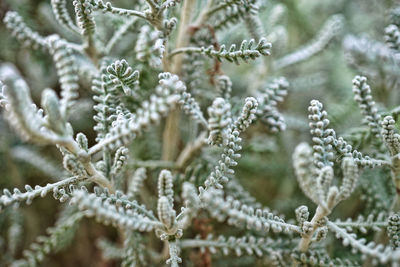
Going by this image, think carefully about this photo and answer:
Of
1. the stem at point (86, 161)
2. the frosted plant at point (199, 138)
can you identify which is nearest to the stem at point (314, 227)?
the frosted plant at point (199, 138)

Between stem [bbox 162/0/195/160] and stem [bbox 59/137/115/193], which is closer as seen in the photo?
stem [bbox 59/137/115/193]

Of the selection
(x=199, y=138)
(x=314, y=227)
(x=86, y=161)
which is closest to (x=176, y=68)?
(x=199, y=138)

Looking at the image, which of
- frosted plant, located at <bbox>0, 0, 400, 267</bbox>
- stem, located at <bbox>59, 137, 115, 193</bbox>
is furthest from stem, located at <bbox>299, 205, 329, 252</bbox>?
stem, located at <bbox>59, 137, 115, 193</bbox>

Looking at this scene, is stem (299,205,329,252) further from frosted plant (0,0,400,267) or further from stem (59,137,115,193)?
stem (59,137,115,193)

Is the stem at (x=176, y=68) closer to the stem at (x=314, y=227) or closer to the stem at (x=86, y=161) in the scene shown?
the stem at (x=86, y=161)

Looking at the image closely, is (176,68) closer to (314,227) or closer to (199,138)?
(199,138)

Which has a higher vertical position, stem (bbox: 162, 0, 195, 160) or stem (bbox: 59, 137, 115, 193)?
stem (bbox: 162, 0, 195, 160)

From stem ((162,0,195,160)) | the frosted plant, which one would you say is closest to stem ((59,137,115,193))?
the frosted plant

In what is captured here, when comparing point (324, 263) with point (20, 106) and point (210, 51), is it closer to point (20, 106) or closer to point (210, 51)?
point (210, 51)
